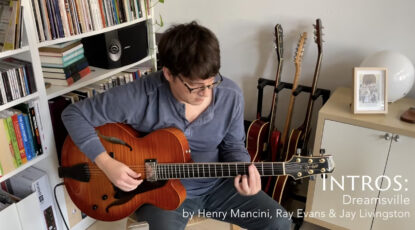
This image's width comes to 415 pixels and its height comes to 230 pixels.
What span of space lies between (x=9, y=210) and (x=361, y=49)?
5.73ft

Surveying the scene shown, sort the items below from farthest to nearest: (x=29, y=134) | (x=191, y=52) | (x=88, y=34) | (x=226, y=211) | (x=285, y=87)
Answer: (x=285, y=87) → (x=88, y=34) → (x=29, y=134) → (x=226, y=211) → (x=191, y=52)

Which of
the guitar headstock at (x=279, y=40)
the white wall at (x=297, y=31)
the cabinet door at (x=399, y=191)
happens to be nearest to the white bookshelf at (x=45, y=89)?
the white wall at (x=297, y=31)

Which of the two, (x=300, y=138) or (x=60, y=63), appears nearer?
(x=60, y=63)

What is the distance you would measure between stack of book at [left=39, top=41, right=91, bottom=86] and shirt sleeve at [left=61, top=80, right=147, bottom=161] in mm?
323

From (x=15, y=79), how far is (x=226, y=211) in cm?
95

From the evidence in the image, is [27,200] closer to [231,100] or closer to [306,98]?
[231,100]

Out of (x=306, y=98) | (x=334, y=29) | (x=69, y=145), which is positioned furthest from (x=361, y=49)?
(x=69, y=145)

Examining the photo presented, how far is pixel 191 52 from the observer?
1.23m

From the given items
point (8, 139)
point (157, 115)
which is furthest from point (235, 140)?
point (8, 139)

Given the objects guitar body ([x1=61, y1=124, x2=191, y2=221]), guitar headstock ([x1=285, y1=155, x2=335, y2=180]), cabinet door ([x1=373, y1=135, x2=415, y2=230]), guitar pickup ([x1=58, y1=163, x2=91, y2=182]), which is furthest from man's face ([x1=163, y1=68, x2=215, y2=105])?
cabinet door ([x1=373, y1=135, x2=415, y2=230])

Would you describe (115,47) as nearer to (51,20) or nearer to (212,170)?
(51,20)

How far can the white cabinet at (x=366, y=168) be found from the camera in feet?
5.17

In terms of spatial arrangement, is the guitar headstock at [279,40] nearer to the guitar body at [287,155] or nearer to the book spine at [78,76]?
the guitar body at [287,155]

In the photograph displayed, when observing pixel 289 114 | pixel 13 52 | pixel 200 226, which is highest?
pixel 13 52
